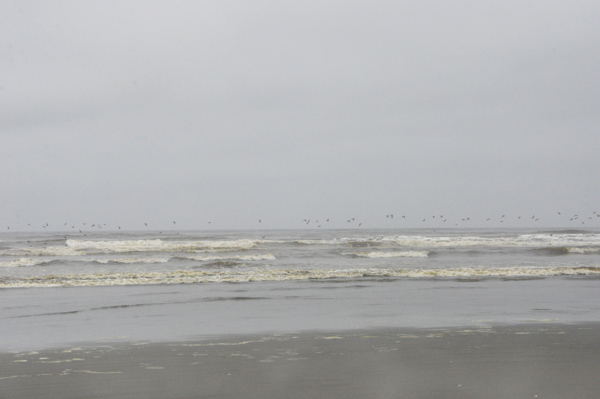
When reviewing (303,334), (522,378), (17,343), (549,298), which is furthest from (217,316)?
(549,298)

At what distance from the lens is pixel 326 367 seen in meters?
6.84

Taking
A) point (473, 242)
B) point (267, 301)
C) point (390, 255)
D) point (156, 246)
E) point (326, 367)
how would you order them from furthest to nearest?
point (473, 242) → point (156, 246) → point (390, 255) → point (267, 301) → point (326, 367)

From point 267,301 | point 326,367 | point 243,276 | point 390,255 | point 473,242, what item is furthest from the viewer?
point 473,242

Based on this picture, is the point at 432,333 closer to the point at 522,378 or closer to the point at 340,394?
the point at 522,378

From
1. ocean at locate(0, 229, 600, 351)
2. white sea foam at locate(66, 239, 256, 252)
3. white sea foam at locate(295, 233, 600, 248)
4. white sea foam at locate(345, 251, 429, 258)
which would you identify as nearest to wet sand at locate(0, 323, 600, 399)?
ocean at locate(0, 229, 600, 351)

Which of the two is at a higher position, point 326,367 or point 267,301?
point 326,367

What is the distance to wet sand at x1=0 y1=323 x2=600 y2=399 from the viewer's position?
584cm

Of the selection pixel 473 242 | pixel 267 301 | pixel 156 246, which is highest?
pixel 267 301

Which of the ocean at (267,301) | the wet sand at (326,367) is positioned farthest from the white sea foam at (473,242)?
the wet sand at (326,367)

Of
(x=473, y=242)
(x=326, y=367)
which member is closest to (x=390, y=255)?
(x=473, y=242)

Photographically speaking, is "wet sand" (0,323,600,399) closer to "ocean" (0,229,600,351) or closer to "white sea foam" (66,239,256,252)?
"ocean" (0,229,600,351)

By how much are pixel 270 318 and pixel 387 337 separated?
3.20 metres

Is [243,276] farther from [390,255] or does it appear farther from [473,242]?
[473,242]

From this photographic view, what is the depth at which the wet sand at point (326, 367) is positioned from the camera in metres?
5.84
